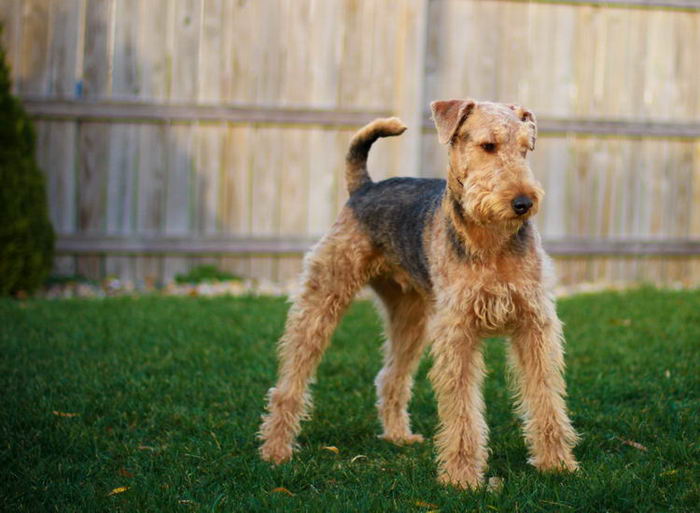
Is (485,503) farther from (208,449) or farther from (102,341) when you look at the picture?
(102,341)

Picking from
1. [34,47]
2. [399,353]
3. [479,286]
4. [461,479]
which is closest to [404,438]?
[399,353]

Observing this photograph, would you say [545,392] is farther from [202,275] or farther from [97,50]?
[97,50]

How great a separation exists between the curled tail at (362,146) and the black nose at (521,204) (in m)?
1.10

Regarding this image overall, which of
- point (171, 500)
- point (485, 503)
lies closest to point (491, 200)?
point (485, 503)

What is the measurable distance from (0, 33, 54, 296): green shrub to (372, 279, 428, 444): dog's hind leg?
4.30 metres

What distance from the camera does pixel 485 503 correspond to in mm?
2947

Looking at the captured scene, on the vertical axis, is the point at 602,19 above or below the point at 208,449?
above

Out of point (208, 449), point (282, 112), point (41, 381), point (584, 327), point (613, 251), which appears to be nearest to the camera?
point (208, 449)

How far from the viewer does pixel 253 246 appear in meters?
8.23

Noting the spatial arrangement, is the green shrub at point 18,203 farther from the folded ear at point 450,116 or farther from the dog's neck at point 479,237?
the dog's neck at point 479,237

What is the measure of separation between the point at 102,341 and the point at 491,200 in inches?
139

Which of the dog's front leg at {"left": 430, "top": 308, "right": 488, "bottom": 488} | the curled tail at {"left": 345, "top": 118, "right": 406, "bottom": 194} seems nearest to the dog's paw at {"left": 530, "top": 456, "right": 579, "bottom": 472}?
the dog's front leg at {"left": 430, "top": 308, "right": 488, "bottom": 488}

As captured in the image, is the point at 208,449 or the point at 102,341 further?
the point at 102,341

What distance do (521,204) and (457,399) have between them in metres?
0.87
